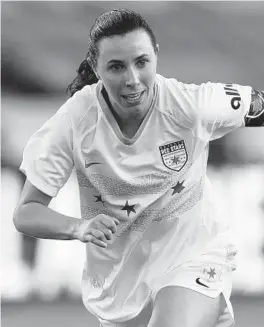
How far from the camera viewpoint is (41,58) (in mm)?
6629

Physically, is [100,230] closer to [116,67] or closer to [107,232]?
[107,232]

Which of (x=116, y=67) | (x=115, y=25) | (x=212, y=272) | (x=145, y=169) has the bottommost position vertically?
(x=212, y=272)

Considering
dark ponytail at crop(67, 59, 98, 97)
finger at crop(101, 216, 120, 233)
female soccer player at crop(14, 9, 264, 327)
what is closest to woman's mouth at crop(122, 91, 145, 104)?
female soccer player at crop(14, 9, 264, 327)

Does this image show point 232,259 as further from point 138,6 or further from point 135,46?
point 138,6

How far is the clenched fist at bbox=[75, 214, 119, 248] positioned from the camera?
2871 millimetres

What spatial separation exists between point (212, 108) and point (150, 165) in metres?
Result: 0.31

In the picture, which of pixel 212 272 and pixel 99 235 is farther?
pixel 212 272

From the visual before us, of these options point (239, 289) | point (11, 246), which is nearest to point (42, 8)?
point (11, 246)

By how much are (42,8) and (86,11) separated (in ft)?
1.10

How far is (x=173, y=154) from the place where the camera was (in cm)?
328


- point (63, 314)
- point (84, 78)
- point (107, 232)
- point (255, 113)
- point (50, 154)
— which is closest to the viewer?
point (107, 232)

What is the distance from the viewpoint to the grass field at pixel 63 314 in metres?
6.21

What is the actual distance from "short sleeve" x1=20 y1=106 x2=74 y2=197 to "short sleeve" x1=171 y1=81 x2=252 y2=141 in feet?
1.44

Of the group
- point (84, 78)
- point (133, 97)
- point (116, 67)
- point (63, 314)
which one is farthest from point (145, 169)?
point (63, 314)
